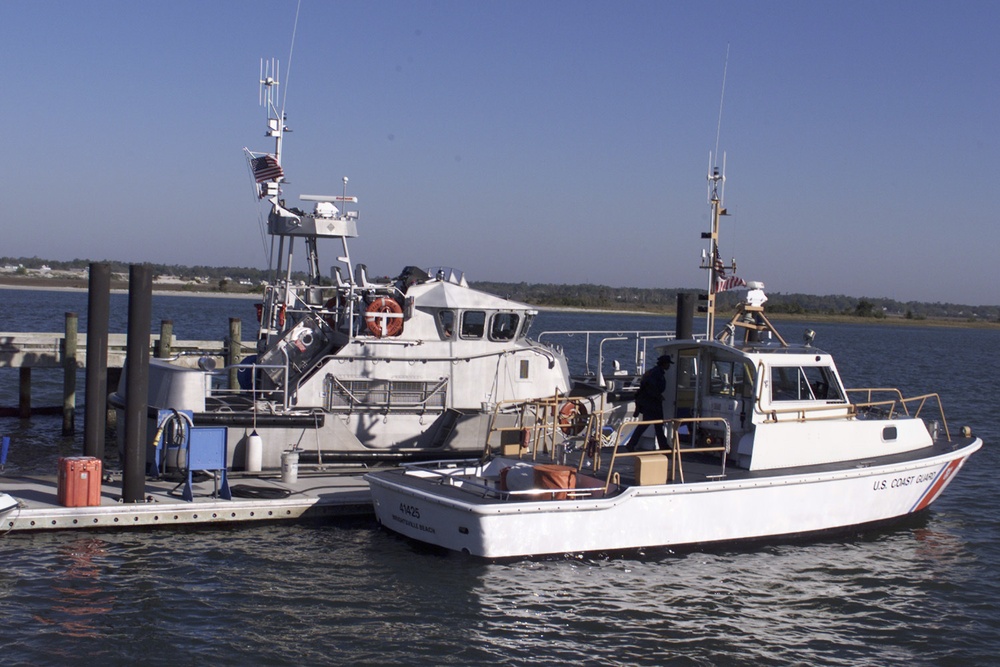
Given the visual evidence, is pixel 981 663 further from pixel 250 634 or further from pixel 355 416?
pixel 355 416

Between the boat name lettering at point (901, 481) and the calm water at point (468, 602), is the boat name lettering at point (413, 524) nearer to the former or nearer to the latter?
the calm water at point (468, 602)

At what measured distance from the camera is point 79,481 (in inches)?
468

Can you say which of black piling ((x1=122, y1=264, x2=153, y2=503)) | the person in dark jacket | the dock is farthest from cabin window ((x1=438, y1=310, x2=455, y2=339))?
black piling ((x1=122, y1=264, x2=153, y2=503))

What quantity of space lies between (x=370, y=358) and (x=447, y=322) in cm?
142

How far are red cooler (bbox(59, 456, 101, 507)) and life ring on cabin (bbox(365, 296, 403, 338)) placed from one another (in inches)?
188

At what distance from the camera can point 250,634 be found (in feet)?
31.0

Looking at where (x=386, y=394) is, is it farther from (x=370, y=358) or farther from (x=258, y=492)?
(x=258, y=492)

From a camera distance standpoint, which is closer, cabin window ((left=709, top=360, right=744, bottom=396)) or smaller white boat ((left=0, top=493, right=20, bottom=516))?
smaller white boat ((left=0, top=493, right=20, bottom=516))

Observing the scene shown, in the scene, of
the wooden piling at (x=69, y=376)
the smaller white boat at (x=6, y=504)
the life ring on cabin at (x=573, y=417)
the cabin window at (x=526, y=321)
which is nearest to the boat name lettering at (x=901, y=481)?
the life ring on cabin at (x=573, y=417)

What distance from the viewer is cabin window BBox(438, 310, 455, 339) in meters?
15.9

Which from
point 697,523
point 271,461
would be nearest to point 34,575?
point 271,461

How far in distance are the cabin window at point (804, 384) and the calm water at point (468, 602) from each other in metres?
1.95

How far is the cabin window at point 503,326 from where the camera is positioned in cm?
1617

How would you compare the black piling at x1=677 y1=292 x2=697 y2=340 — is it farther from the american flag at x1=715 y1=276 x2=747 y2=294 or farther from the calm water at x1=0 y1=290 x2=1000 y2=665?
the calm water at x1=0 y1=290 x2=1000 y2=665
